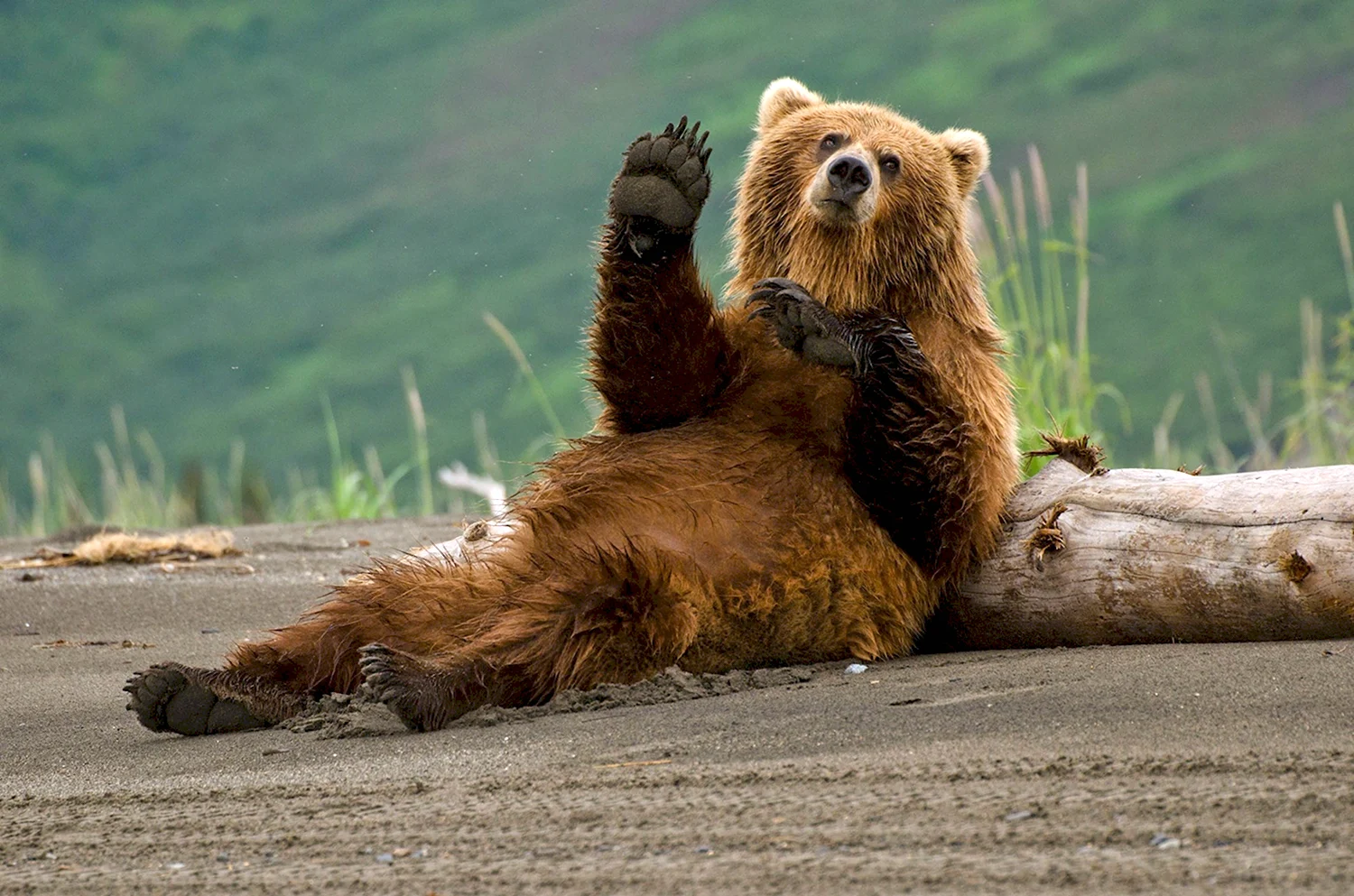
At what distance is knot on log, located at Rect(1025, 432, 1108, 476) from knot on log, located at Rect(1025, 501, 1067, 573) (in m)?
0.25

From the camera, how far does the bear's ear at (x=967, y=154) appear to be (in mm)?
4871

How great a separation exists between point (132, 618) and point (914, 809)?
150 inches

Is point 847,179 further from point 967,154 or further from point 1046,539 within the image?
point 1046,539

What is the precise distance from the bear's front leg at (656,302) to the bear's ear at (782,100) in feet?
3.02

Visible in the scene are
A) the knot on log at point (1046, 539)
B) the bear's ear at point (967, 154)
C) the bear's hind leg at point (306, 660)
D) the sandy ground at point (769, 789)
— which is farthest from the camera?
the bear's ear at point (967, 154)

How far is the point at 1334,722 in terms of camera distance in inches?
111

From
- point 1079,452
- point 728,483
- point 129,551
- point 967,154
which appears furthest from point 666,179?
point 129,551

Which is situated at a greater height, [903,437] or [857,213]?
[857,213]

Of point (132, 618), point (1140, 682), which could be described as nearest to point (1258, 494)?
point (1140, 682)

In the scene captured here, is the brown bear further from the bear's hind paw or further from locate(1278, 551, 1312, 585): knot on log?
locate(1278, 551, 1312, 585): knot on log

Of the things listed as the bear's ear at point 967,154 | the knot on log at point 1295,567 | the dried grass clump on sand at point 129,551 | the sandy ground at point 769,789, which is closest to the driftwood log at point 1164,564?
the knot on log at point 1295,567

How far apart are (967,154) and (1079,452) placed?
1105 mm

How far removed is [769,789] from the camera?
2662mm

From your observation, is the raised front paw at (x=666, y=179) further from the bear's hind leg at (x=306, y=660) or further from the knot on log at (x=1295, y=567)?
the knot on log at (x=1295, y=567)
